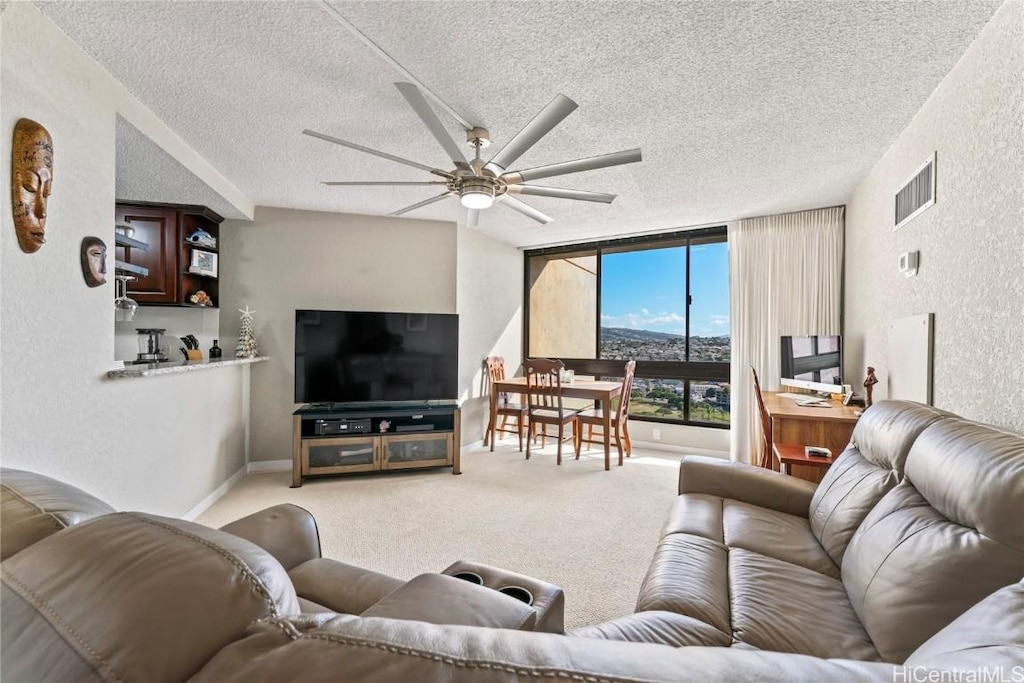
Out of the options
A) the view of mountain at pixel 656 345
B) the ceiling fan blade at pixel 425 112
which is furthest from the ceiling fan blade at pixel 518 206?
the view of mountain at pixel 656 345

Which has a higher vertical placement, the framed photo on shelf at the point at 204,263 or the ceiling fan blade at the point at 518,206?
the ceiling fan blade at the point at 518,206

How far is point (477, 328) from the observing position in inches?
195

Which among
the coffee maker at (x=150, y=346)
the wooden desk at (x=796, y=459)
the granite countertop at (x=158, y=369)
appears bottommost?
the wooden desk at (x=796, y=459)

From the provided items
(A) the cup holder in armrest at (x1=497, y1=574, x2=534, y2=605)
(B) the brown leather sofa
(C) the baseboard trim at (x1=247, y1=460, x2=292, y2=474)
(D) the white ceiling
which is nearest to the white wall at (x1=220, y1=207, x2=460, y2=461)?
(C) the baseboard trim at (x1=247, y1=460, x2=292, y2=474)

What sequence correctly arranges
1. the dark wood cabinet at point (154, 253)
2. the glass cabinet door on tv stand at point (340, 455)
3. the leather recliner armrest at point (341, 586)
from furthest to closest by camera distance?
the glass cabinet door on tv stand at point (340, 455), the dark wood cabinet at point (154, 253), the leather recliner armrest at point (341, 586)

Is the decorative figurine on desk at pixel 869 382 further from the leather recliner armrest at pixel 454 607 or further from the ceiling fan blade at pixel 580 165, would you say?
the leather recliner armrest at pixel 454 607

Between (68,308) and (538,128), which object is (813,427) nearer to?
(538,128)

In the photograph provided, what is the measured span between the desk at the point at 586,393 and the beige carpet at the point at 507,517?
14.3 inches

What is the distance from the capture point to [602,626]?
43.1 inches

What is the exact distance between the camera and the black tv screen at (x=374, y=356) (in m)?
3.82

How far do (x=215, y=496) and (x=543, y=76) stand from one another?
3.66 meters

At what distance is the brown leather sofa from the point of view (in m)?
0.38

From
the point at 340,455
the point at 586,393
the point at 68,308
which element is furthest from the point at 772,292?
the point at 68,308

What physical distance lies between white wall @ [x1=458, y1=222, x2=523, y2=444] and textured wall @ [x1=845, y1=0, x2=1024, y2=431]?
3.58 m
